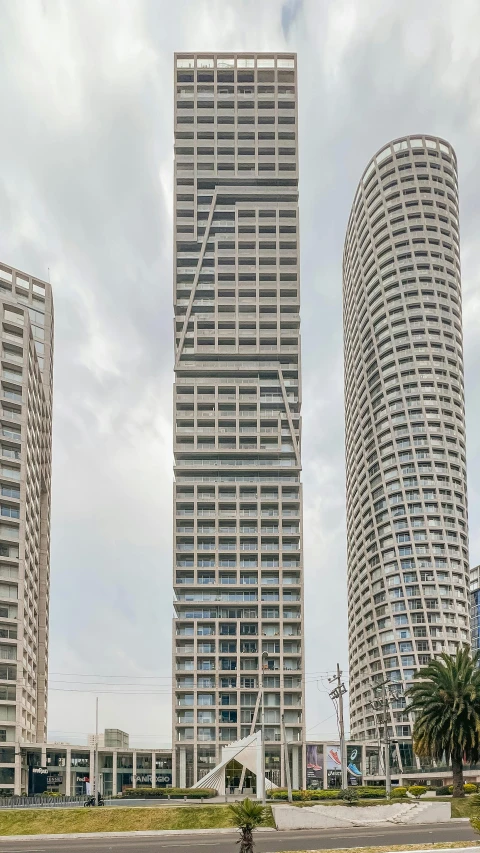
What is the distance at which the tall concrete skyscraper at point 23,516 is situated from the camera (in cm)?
11750

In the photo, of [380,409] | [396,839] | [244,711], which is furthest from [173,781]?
[396,839]

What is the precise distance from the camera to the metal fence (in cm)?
7500

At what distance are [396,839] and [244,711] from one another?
Answer: 9079 centimetres

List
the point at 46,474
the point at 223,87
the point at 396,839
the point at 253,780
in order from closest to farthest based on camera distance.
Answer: the point at 396,839
the point at 253,780
the point at 46,474
the point at 223,87

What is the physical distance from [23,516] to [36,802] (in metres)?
48.6

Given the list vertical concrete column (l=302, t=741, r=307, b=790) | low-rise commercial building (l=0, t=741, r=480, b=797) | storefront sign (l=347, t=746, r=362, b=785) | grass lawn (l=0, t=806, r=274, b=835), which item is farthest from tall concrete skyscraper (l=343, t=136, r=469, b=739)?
grass lawn (l=0, t=806, r=274, b=835)

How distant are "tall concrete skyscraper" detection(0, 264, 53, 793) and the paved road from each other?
66087mm

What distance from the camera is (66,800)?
88.9 meters

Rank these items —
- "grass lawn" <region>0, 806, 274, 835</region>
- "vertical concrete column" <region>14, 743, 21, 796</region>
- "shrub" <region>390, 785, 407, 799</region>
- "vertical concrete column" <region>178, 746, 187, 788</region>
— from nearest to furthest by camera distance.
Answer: "grass lawn" <region>0, 806, 274, 835</region> → "shrub" <region>390, 785, 407, 799</region> → "vertical concrete column" <region>14, 743, 21, 796</region> → "vertical concrete column" <region>178, 746, 187, 788</region>

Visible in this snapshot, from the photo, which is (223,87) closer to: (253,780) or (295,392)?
(295,392)

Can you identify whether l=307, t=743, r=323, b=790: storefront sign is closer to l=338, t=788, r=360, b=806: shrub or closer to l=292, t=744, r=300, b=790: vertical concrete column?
l=292, t=744, r=300, b=790: vertical concrete column

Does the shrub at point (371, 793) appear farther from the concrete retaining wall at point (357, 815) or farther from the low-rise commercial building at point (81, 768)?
the low-rise commercial building at point (81, 768)

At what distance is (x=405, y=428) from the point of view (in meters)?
170

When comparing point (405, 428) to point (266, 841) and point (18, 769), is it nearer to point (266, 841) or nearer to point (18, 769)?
point (18, 769)
